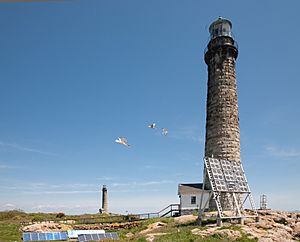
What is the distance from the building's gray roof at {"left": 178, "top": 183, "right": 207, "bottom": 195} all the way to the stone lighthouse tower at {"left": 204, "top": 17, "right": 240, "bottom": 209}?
4.23ft

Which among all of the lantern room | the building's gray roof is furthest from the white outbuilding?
the lantern room

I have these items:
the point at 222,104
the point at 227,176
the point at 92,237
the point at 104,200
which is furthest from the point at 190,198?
the point at 104,200

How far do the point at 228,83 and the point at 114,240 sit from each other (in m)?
25.8

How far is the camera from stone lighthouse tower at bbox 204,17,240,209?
36344 millimetres

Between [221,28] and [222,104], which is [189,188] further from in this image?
[221,28]

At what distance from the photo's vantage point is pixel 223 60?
38688mm

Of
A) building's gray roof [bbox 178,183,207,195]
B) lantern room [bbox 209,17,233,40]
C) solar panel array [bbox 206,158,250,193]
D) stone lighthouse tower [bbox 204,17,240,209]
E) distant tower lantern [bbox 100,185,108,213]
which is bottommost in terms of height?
distant tower lantern [bbox 100,185,108,213]

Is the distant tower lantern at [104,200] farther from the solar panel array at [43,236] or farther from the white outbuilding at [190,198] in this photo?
the solar panel array at [43,236]

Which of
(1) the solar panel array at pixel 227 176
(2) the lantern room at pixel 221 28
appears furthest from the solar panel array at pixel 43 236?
(2) the lantern room at pixel 221 28

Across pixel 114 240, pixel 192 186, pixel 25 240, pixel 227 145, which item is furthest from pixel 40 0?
pixel 192 186

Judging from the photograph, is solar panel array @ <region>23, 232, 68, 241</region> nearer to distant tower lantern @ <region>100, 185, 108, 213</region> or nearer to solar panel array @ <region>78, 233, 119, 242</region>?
solar panel array @ <region>78, 233, 119, 242</region>

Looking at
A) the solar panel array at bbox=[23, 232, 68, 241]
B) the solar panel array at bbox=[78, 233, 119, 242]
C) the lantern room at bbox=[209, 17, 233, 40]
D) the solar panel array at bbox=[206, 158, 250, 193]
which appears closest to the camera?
the solar panel array at bbox=[78, 233, 119, 242]

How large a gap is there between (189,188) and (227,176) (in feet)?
37.0

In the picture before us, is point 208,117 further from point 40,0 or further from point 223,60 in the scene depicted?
point 40,0
